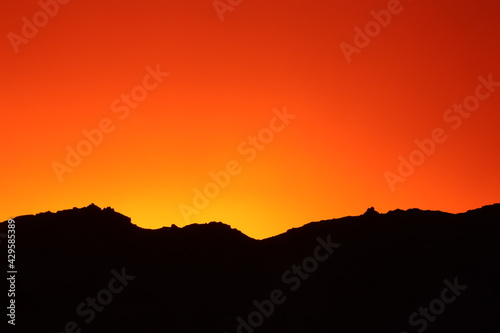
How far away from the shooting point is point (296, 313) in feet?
109

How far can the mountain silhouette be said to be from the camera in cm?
3238

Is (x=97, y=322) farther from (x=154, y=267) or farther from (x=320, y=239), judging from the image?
(x=320, y=239)

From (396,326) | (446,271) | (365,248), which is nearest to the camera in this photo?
(396,326)

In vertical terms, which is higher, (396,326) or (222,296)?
(222,296)

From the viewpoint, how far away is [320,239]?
37469 millimetres

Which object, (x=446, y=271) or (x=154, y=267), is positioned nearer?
(x=446, y=271)

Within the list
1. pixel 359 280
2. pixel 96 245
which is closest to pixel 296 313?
pixel 359 280

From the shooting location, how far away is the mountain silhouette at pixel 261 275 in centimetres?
3238

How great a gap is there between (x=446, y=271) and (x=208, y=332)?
1292cm

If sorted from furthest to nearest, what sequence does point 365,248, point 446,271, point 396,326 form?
point 365,248 → point 446,271 → point 396,326

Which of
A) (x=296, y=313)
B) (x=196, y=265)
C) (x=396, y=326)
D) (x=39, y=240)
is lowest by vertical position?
(x=396, y=326)

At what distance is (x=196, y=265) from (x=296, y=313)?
6741 millimetres

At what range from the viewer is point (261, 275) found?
36.2 m

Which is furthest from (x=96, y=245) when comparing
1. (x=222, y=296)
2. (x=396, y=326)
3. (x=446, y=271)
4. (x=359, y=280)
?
(x=446, y=271)
